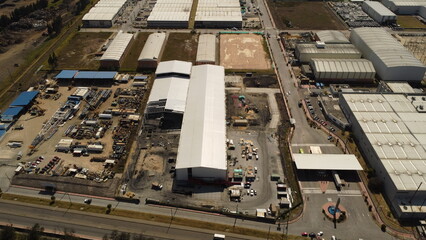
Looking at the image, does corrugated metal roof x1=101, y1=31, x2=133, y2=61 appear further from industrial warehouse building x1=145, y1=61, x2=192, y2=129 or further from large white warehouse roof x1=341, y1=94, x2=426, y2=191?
large white warehouse roof x1=341, y1=94, x2=426, y2=191

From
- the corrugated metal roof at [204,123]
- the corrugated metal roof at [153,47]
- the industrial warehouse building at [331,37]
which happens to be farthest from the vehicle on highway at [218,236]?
the industrial warehouse building at [331,37]

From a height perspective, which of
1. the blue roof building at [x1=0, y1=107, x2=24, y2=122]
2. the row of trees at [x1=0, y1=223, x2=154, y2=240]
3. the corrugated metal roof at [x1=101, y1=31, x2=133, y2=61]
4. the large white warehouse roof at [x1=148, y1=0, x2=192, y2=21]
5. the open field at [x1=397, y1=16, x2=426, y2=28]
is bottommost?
the row of trees at [x1=0, y1=223, x2=154, y2=240]

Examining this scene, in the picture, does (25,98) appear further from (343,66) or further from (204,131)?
(343,66)

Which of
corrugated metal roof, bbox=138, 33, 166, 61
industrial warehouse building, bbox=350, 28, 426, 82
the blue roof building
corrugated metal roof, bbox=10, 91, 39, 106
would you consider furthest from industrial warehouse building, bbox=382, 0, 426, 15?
the blue roof building

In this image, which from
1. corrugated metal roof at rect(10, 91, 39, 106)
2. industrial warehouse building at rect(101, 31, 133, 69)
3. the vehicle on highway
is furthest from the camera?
industrial warehouse building at rect(101, 31, 133, 69)

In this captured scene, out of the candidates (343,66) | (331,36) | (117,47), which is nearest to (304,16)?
(331,36)

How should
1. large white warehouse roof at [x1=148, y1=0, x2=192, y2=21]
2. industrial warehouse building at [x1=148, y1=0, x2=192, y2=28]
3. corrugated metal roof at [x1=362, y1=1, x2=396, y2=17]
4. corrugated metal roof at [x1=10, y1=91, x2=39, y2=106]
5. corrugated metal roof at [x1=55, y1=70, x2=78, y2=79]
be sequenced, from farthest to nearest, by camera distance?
corrugated metal roof at [x1=362, y1=1, x2=396, y2=17], large white warehouse roof at [x1=148, y1=0, x2=192, y2=21], industrial warehouse building at [x1=148, y1=0, x2=192, y2=28], corrugated metal roof at [x1=55, y1=70, x2=78, y2=79], corrugated metal roof at [x1=10, y1=91, x2=39, y2=106]

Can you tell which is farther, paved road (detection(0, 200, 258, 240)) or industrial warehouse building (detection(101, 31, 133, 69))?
industrial warehouse building (detection(101, 31, 133, 69))

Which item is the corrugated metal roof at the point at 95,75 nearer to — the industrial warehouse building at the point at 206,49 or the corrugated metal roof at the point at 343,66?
the industrial warehouse building at the point at 206,49
